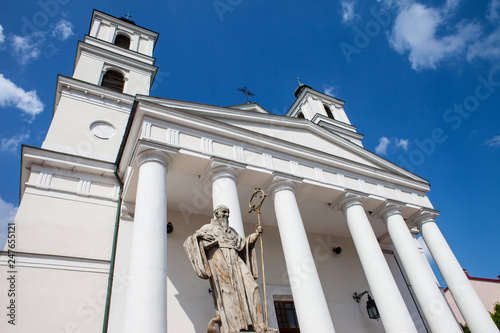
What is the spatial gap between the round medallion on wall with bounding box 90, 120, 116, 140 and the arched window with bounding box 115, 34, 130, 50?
23.0 feet

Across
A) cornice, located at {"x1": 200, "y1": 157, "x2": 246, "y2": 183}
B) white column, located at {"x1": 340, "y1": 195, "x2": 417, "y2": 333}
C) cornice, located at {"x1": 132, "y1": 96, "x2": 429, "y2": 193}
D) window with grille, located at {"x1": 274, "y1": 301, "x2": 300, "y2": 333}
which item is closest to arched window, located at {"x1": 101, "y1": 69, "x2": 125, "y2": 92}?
cornice, located at {"x1": 132, "y1": 96, "x2": 429, "y2": 193}

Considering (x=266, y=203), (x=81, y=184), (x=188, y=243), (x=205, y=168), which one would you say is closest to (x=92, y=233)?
(x=81, y=184)

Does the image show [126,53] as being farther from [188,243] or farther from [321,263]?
[188,243]

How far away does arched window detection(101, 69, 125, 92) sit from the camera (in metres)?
14.0

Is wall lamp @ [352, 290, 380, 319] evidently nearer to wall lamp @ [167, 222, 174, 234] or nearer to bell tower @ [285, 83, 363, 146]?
wall lamp @ [167, 222, 174, 234]

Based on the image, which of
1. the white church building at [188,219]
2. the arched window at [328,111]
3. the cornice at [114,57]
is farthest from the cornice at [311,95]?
the cornice at [114,57]

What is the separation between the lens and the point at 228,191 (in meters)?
8.11

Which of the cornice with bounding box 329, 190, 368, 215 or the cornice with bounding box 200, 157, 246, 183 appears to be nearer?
the cornice with bounding box 200, 157, 246, 183

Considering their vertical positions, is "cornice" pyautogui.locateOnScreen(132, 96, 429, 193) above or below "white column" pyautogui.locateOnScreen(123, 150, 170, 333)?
above

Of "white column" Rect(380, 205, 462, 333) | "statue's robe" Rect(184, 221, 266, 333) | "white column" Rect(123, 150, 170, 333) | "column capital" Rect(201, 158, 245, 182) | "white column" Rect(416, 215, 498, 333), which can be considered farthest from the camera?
"white column" Rect(416, 215, 498, 333)

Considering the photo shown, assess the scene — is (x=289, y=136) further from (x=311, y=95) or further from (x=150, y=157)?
(x=311, y=95)

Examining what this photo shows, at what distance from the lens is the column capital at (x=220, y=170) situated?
8.57 m

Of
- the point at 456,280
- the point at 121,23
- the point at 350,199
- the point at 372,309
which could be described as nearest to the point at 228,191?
the point at 350,199

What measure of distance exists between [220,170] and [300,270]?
319 centimetres
